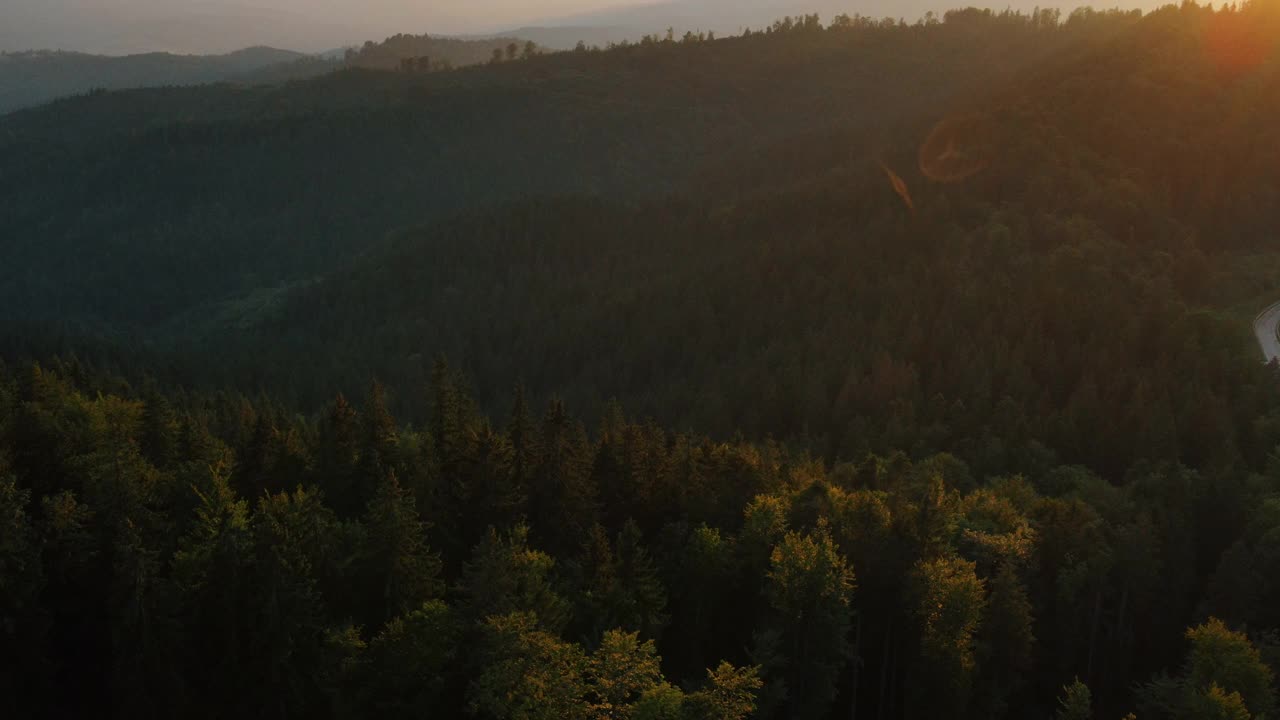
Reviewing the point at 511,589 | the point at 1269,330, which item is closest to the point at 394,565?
the point at 511,589

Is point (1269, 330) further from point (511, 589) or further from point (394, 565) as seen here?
point (394, 565)

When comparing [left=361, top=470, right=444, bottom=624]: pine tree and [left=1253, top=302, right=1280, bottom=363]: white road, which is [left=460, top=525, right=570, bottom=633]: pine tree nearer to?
[left=361, top=470, right=444, bottom=624]: pine tree

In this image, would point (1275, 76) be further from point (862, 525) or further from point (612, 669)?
point (612, 669)

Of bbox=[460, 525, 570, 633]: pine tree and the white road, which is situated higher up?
bbox=[460, 525, 570, 633]: pine tree

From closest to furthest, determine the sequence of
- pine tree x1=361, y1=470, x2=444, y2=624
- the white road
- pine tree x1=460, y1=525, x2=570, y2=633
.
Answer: pine tree x1=460, y1=525, x2=570, y2=633 < pine tree x1=361, y1=470, x2=444, y2=624 < the white road

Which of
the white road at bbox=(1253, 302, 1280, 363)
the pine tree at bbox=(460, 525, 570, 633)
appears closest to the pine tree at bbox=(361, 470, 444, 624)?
the pine tree at bbox=(460, 525, 570, 633)

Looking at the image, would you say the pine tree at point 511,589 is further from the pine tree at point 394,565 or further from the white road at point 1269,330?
the white road at point 1269,330

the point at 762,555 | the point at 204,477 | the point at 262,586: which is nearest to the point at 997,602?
the point at 762,555

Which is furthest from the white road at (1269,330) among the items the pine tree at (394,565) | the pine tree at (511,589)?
the pine tree at (394,565)
